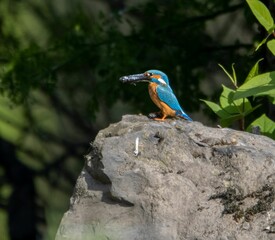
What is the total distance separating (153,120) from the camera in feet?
11.5

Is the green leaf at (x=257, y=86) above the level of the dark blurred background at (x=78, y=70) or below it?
below

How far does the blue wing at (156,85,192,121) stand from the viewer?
3703 mm

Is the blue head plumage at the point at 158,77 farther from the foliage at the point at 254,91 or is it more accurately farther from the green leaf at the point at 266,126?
the green leaf at the point at 266,126

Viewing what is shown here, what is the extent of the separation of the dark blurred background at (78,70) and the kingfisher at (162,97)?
1.54 m

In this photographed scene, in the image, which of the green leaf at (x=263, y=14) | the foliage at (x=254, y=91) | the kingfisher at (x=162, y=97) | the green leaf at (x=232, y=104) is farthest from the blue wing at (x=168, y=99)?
the green leaf at (x=263, y=14)

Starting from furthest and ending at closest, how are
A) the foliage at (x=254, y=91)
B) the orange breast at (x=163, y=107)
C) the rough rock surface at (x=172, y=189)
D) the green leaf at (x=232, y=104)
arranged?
the green leaf at (x=232, y=104) → the foliage at (x=254, y=91) → the orange breast at (x=163, y=107) → the rough rock surface at (x=172, y=189)

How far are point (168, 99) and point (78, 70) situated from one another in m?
3.33

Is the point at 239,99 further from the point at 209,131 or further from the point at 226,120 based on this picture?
the point at 209,131

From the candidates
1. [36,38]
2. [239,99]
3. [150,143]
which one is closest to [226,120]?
[239,99]

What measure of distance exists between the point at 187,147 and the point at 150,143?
0.14 m

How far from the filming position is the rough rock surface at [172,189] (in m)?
3.08

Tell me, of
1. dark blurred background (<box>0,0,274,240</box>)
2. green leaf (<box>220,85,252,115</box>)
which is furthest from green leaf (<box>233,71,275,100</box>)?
dark blurred background (<box>0,0,274,240</box>)

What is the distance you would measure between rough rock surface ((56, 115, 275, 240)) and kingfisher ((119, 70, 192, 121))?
0.37 meters

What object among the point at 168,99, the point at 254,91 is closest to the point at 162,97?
the point at 168,99
